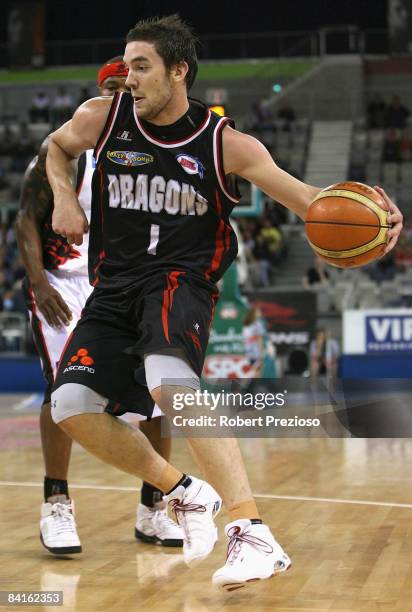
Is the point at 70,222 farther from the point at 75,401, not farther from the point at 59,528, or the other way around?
the point at 59,528

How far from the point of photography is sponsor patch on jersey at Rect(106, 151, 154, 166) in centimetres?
387

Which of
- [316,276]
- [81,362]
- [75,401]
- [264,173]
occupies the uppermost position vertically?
[264,173]

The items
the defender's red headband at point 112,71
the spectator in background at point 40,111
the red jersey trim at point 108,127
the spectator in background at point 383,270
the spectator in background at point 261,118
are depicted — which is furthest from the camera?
the spectator in background at point 40,111

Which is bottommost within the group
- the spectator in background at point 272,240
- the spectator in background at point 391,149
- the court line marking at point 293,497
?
the spectator in background at point 272,240

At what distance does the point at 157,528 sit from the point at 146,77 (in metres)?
2.08

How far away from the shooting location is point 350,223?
373 centimetres

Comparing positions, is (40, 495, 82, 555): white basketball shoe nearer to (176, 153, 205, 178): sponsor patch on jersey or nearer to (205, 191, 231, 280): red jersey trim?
(205, 191, 231, 280): red jersey trim

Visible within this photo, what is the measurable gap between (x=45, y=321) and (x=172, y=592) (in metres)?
1.59

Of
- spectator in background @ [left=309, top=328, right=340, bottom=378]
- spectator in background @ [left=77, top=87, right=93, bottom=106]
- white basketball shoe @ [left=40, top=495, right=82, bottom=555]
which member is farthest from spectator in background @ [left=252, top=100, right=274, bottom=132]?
white basketball shoe @ [left=40, top=495, right=82, bottom=555]

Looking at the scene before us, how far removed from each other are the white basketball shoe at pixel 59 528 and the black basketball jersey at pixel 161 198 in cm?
118

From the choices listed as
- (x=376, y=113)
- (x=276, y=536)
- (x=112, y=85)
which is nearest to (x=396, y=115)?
(x=376, y=113)

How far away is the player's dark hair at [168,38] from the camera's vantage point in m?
3.82

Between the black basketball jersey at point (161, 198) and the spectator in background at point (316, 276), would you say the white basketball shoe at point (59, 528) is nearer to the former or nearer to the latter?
the black basketball jersey at point (161, 198)

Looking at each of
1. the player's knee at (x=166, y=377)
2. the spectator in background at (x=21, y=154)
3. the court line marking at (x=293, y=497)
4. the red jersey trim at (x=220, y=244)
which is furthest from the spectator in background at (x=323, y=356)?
the spectator in background at (x=21, y=154)
